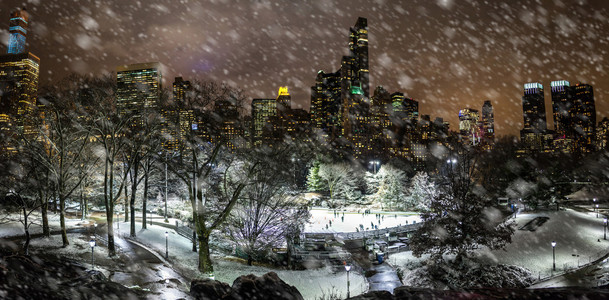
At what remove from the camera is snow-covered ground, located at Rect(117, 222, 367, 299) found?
19031 millimetres

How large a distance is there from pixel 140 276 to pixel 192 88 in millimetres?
8934

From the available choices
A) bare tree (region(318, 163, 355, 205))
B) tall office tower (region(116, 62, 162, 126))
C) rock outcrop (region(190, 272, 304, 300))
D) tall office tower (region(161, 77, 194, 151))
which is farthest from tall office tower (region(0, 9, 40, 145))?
bare tree (region(318, 163, 355, 205))

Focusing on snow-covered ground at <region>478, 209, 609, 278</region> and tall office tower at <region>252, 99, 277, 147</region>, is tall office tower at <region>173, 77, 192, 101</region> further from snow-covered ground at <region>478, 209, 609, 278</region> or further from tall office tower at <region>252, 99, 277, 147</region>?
snow-covered ground at <region>478, 209, 609, 278</region>

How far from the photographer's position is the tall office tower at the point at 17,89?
1908 cm

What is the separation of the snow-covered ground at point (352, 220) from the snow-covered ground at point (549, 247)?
10.1 meters

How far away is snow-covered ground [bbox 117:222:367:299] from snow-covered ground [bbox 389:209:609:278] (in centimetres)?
443

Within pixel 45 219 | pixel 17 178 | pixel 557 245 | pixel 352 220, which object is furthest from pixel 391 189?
pixel 17 178

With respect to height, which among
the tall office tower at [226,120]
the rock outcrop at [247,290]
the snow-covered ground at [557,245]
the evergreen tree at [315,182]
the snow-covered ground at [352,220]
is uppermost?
the tall office tower at [226,120]

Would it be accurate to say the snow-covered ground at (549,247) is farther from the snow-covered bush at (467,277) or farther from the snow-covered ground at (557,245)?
the snow-covered bush at (467,277)

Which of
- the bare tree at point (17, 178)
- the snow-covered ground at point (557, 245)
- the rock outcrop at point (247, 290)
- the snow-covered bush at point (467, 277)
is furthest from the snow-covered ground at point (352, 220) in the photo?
the rock outcrop at point (247, 290)

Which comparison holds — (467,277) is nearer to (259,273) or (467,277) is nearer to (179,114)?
(259,273)

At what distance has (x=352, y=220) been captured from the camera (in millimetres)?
42875

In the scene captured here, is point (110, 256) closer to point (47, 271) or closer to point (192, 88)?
point (192, 88)

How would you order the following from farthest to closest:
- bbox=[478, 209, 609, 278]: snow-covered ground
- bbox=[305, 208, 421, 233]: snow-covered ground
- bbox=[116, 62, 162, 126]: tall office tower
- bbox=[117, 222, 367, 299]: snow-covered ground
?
bbox=[305, 208, 421, 233]: snow-covered ground → bbox=[478, 209, 609, 278]: snow-covered ground → bbox=[116, 62, 162, 126]: tall office tower → bbox=[117, 222, 367, 299]: snow-covered ground
